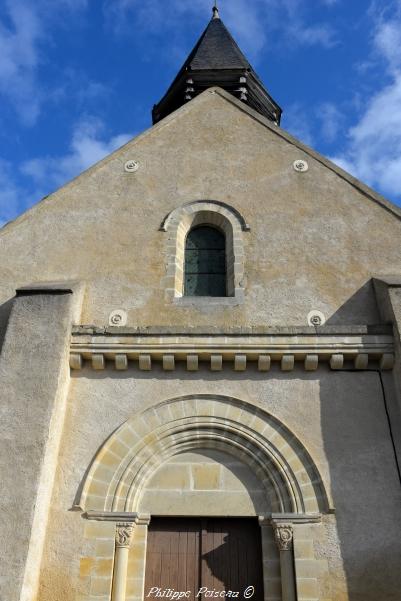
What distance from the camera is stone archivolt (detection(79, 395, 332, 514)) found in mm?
6441

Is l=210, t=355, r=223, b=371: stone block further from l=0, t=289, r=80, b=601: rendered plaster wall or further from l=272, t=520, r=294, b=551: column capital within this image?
l=272, t=520, r=294, b=551: column capital

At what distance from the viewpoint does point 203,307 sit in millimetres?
7867

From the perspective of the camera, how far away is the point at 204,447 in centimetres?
695

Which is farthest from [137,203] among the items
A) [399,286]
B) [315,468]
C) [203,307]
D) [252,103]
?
[252,103]

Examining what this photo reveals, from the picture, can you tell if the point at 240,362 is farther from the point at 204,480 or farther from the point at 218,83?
the point at 218,83

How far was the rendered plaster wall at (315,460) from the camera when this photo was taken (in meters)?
5.98

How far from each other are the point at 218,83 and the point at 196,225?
23.9ft

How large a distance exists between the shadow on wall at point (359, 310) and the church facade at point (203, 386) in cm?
2

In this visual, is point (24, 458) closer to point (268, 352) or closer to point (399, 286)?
point (268, 352)

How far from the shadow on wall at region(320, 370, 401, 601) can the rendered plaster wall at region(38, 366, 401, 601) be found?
1 centimetres

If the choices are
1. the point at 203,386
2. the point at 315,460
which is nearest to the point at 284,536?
the point at 315,460

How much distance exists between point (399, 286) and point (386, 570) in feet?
11.1

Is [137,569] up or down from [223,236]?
down

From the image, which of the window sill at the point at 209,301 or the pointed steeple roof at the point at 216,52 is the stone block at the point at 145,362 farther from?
the pointed steeple roof at the point at 216,52
